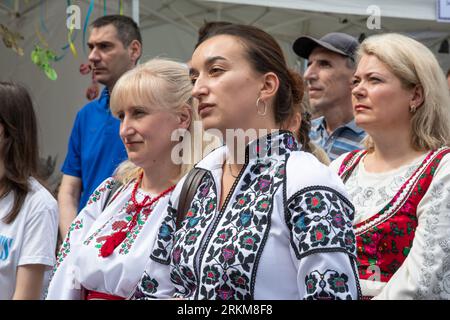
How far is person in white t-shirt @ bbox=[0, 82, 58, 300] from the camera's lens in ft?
10.2

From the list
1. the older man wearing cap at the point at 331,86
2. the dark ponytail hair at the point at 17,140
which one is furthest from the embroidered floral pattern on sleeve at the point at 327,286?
the older man wearing cap at the point at 331,86

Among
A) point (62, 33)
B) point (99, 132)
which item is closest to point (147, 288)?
point (99, 132)

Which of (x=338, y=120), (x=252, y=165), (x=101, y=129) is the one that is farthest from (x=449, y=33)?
(x=252, y=165)

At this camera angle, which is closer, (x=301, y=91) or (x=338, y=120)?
(x=301, y=91)

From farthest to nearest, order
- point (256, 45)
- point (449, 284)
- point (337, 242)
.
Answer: point (449, 284) → point (256, 45) → point (337, 242)

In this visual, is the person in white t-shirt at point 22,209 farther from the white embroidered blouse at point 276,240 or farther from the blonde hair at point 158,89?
the white embroidered blouse at point 276,240

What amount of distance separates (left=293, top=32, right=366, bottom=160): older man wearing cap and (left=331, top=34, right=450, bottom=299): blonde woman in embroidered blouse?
109 cm

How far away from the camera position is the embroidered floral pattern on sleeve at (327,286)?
2.11 meters

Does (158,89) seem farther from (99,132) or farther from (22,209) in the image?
(99,132)

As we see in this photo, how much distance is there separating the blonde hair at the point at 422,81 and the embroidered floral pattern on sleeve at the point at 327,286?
1091 mm

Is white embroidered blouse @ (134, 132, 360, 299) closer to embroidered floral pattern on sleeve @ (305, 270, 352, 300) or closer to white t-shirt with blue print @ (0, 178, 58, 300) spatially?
embroidered floral pattern on sleeve @ (305, 270, 352, 300)

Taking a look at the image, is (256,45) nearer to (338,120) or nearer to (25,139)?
(25,139)

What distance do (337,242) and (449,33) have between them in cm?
562
